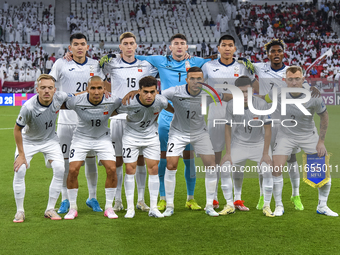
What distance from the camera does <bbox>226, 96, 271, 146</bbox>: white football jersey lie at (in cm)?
600

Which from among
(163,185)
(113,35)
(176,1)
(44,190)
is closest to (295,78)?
(163,185)

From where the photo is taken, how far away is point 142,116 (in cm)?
590

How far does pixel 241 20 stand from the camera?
33750 mm

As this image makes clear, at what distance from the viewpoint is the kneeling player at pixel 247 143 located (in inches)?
232

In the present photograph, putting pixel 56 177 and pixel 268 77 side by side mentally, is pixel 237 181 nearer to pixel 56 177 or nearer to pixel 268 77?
pixel 268 77

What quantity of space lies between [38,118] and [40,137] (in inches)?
10.6

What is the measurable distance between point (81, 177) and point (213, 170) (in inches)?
139

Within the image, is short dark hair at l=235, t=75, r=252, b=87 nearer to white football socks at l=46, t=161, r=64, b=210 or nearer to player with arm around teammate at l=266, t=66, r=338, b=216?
player with arm around teammate at l=266, t=66, r=338, b=216

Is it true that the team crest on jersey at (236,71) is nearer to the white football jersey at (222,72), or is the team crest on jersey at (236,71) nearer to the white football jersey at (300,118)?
the white football jersey at (222,72)

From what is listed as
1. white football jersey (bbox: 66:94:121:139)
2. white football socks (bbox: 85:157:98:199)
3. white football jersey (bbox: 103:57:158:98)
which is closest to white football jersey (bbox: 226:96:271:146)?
white football jersey (bbox: 103:57:158:98)

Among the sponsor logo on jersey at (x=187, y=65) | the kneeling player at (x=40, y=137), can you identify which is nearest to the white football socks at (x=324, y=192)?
the sponsor logo on jersey at (x=187, y=65)

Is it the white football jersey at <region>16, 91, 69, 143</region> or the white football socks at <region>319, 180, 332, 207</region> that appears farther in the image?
the white football socks at <region>319, 180, 332, 207</region>

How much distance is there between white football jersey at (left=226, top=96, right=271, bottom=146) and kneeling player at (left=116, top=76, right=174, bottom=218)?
915mm

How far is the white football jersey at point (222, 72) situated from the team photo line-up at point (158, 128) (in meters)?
0.01
